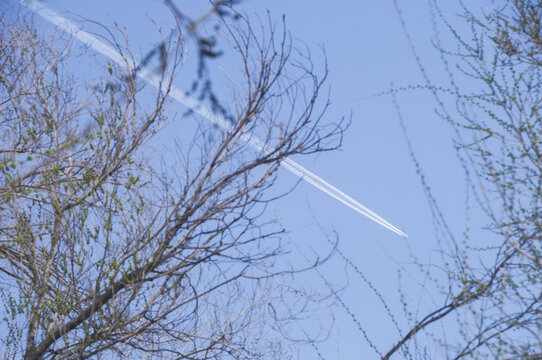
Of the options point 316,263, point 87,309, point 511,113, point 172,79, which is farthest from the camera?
point 172,79

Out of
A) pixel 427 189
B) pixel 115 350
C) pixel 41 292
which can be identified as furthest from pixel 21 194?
pixel 427 189

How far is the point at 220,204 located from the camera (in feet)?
17.7

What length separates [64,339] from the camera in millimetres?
5234

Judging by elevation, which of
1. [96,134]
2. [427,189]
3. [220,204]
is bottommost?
[427,189]

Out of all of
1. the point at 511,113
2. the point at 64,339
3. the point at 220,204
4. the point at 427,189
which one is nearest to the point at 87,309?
the point at 64,339

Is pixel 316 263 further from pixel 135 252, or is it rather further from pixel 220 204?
pixel 135 252

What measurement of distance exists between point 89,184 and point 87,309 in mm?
1287

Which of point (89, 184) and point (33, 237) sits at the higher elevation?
point (89, 184)

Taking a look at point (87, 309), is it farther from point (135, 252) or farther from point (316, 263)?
point (316, 263)

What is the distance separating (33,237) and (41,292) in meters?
0.59

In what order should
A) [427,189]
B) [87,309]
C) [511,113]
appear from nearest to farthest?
[427,189], [511,113], [87,309]

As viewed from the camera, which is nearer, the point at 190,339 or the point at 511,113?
the point at 511,113

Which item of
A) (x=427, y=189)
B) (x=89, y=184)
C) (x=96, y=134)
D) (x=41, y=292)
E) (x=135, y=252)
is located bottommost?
(x=427, y=189)

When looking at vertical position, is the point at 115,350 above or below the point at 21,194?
below
